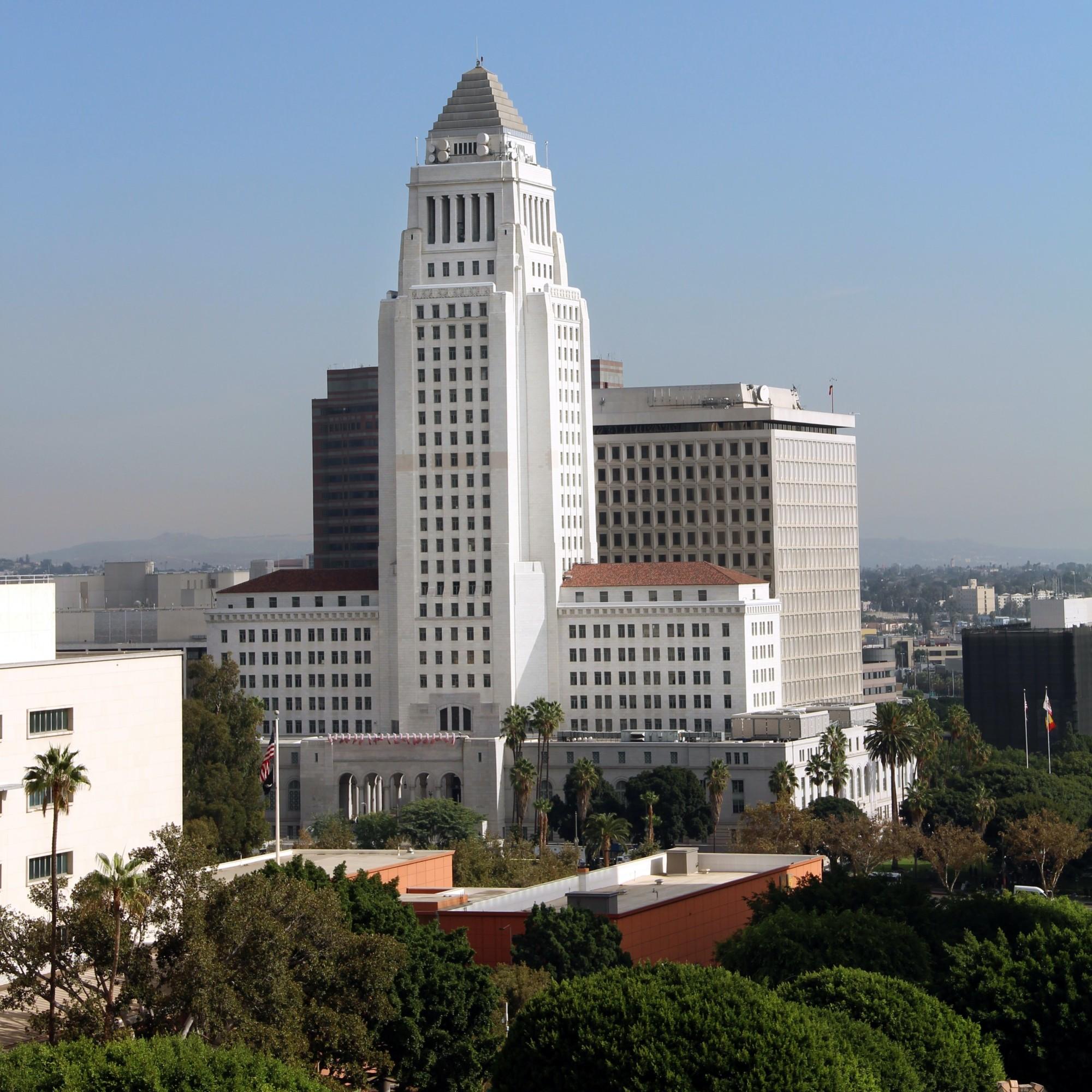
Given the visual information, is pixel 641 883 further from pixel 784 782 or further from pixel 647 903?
pixel 784 782

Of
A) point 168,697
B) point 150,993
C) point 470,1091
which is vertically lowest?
point 470,1091

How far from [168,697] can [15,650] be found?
7.90 meters

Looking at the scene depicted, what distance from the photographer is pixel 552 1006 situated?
224ft

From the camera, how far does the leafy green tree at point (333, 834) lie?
170250 mm

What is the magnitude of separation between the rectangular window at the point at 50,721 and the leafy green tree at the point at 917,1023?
37.5 m

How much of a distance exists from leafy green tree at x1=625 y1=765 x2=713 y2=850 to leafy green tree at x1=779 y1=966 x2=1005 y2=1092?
113 meters

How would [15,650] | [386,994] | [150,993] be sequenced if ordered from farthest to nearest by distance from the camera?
[15,650], [386,994], [150,993]

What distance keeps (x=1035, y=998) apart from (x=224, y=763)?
105 m

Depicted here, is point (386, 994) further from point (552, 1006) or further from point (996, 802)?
point (996, 802)

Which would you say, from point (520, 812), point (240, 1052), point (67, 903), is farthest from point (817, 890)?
point (520, 812)

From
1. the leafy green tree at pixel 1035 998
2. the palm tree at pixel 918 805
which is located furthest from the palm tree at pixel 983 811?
the leafy green tree at pixel 1035 998

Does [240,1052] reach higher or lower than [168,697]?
lower

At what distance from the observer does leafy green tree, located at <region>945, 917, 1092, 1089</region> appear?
8138 centimetres

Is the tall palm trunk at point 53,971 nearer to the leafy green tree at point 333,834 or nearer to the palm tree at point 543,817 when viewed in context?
the leafy green tree at point 333,834
